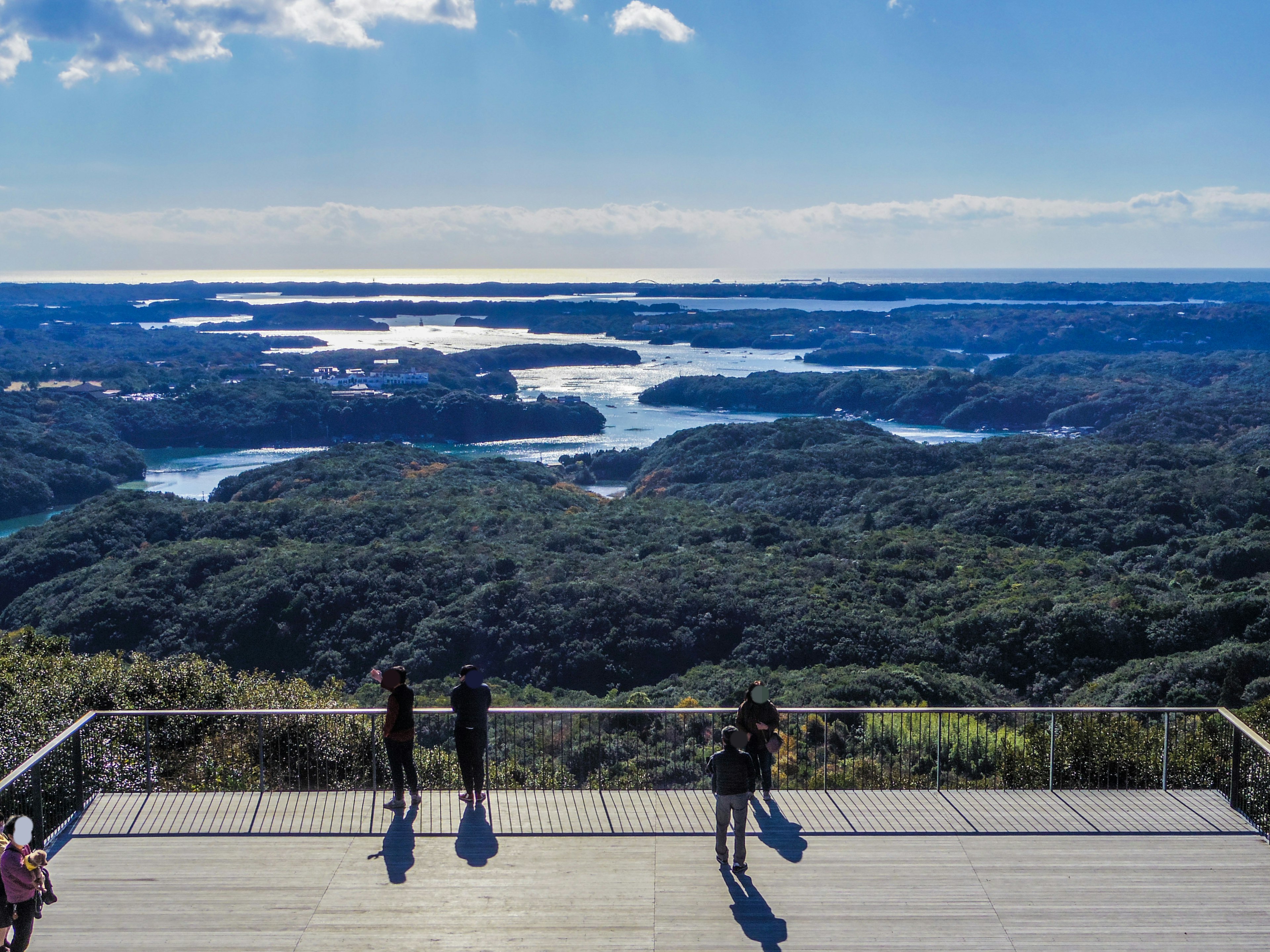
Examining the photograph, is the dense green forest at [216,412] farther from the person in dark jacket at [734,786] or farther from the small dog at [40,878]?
the person in dark jacket at [734,786]

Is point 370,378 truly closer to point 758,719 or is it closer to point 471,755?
point 471,755

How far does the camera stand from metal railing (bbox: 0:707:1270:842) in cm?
945

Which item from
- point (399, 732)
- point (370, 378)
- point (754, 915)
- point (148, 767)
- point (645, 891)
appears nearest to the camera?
point (754, 915)

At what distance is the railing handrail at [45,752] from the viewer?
26.8 ft

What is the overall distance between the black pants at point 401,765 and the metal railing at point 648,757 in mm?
346

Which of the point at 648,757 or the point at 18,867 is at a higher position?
the point at 18,867

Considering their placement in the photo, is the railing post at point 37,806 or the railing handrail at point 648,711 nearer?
the railing post at point 37,806

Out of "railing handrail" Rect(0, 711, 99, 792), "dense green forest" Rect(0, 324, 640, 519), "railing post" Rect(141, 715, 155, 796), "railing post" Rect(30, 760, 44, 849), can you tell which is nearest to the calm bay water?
"dense green forest" Rect(0, 324, 640, 519)

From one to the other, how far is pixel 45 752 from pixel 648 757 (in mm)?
6283

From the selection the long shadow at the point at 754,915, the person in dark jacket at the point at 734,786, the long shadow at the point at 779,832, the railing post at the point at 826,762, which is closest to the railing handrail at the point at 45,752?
the person in dark jacket at the point at 734,786

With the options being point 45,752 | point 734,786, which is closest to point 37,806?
point 45,752

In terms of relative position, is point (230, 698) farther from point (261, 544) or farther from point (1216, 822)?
point (261, 544)

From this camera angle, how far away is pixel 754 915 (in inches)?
303

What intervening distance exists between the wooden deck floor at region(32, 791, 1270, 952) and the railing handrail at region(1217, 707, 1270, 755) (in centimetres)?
74
